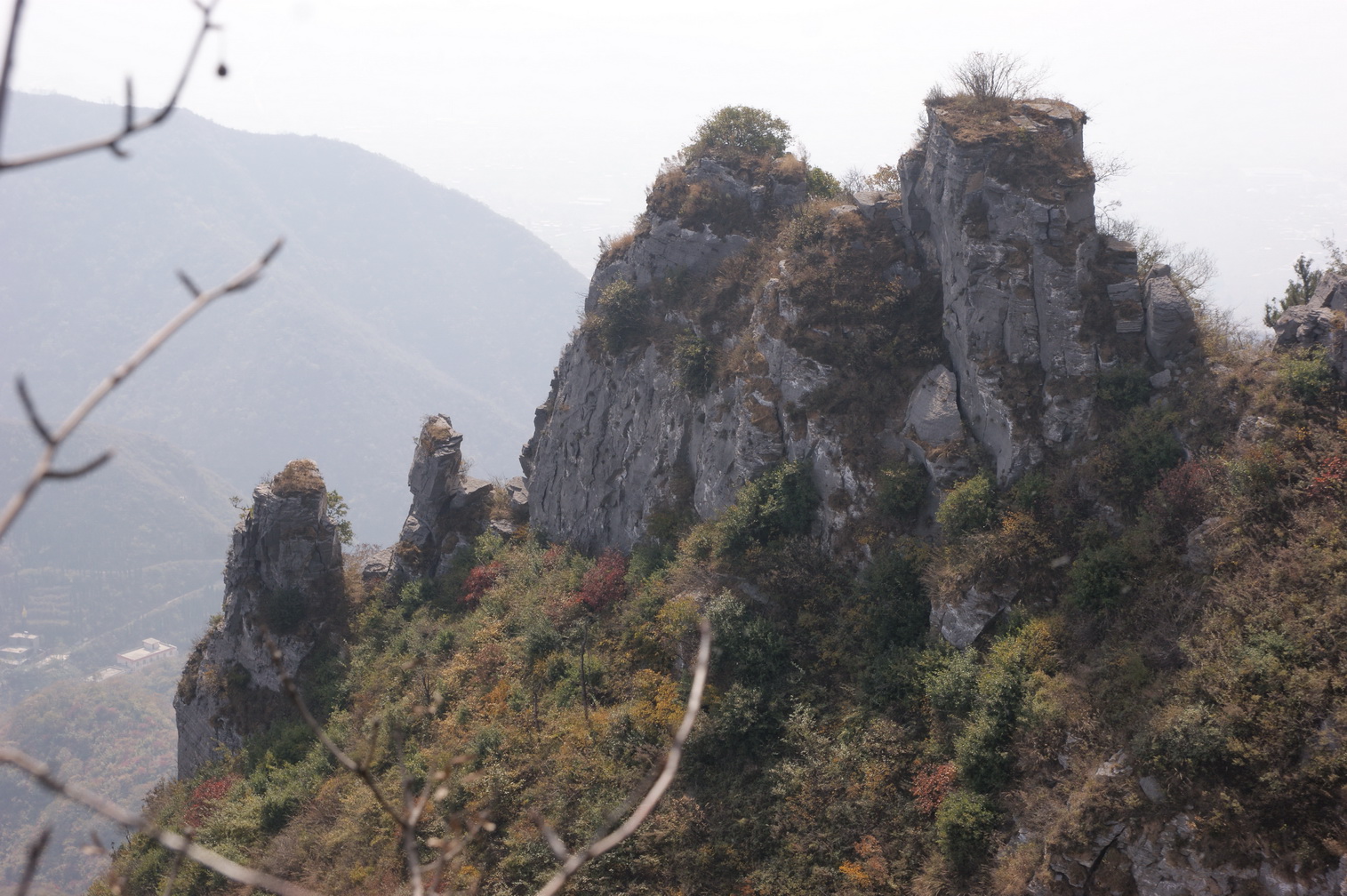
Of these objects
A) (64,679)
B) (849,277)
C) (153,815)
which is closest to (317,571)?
(153,815)

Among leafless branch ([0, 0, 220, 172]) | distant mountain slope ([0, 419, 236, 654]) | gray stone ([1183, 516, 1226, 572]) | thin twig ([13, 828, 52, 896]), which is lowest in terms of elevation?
distant mountain slope ([0, 419, 236, 654])

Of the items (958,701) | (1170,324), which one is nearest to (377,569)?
(958,701)

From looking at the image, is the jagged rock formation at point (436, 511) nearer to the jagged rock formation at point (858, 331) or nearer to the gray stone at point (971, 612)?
the jagged rock formation at point (858, 331)

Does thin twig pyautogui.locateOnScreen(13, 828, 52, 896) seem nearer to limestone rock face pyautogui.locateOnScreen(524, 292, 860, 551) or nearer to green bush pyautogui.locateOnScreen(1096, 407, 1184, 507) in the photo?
green bush pyautogui.locateOnScreen(1096, 407, 1184, 507)

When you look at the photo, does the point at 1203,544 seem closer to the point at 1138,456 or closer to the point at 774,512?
the point at 1138,456

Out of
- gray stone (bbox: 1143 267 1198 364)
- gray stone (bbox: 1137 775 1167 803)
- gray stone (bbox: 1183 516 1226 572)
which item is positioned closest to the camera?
gray stone (bbox: 1137 775 1167 803)

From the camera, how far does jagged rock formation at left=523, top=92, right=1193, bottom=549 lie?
61.0 ft

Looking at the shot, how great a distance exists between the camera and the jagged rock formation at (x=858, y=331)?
61.0 ft

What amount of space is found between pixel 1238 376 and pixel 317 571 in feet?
116

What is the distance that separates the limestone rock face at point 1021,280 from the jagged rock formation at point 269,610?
2767 centimetres

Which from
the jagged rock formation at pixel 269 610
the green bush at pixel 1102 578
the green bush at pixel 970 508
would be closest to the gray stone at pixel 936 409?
the green bush at pixel 970 508

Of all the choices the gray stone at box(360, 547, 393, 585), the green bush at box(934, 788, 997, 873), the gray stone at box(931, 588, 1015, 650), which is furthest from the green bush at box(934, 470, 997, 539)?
the gray stone at box(360, 547, 393, 585)

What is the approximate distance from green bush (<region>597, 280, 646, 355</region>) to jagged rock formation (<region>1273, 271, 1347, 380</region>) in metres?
21.2

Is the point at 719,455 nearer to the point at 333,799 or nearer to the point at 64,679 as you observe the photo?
the point at 333,799
